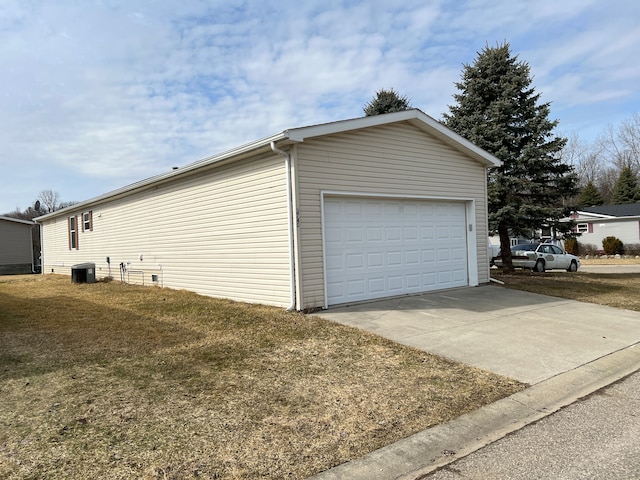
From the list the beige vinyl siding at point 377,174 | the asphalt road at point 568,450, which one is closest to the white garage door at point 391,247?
the beige vinyl siding at point 377,174

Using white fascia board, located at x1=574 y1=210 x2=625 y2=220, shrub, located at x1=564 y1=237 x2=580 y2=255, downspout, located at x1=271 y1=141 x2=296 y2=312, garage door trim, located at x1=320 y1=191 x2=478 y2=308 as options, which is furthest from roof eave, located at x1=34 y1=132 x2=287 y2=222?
white fascia board, located at x1=574 y1=210 x2=625 y2=220

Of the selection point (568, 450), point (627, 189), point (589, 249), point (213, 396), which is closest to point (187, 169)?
point (213, 396)

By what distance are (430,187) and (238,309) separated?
5.24m

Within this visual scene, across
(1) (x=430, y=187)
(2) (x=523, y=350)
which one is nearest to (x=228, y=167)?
(1) (x=430, y=187)

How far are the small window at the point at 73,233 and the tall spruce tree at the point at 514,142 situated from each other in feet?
53.7

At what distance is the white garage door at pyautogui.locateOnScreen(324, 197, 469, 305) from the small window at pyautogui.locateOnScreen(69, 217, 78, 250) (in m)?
15.0

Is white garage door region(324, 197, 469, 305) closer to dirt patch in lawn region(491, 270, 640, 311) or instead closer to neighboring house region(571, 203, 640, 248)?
dirt patch in lawn region(491, 270, 640, 311)

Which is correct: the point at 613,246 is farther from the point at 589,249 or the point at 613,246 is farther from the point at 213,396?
the point at 213,396

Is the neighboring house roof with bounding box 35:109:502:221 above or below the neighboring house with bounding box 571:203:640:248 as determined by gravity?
above

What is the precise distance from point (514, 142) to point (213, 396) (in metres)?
14.9

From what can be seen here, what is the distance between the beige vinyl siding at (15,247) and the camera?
87.3 feet

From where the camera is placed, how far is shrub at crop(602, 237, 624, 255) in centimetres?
3136

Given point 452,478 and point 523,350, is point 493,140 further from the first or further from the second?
point 452,478

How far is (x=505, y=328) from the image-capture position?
700cm
